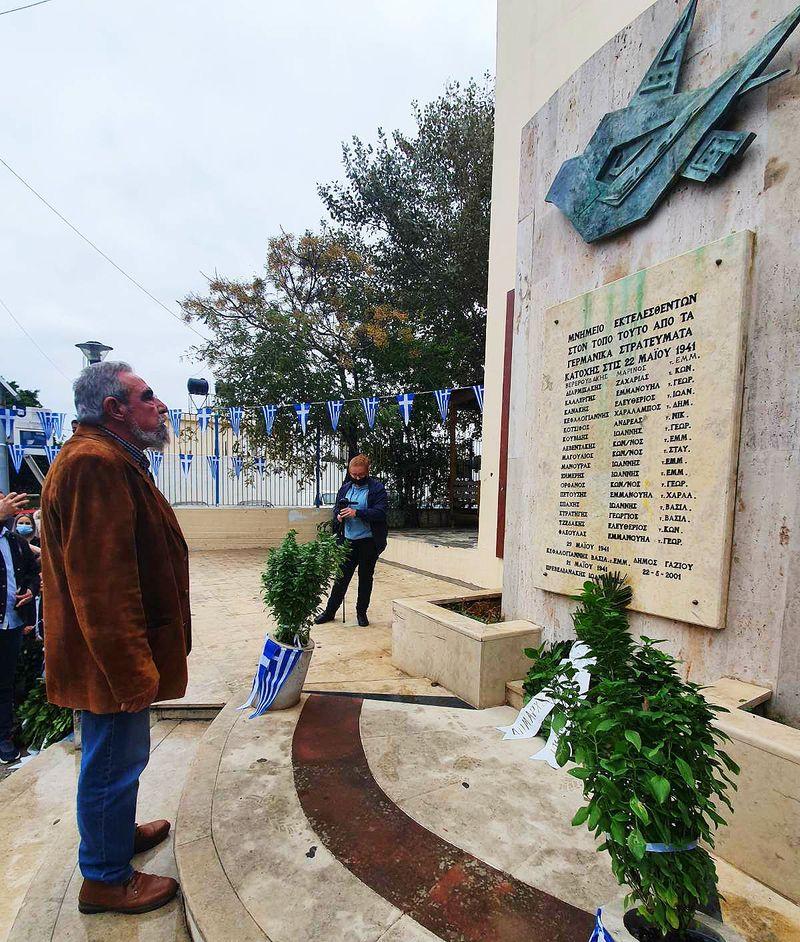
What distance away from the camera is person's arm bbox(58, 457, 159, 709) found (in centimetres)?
158

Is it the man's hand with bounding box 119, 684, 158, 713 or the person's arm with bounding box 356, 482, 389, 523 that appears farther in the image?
the person's arm with bounding box 356, 482, 389, 523

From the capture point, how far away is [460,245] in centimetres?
1119

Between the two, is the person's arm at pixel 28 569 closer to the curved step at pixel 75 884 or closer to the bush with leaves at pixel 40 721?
the bush with leaves at pixel 40 721

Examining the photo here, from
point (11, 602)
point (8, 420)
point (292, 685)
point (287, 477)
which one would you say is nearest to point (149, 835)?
point (292, 685)

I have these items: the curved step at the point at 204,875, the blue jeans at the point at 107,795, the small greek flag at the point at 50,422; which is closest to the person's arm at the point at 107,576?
the blue jeans at the point at 107,795

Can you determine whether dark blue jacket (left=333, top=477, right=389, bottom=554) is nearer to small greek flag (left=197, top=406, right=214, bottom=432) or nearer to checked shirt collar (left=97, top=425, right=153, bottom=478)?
checked shirt collar (left=97, top=425, right=153, bottom=478)

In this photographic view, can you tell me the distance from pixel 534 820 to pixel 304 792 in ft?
3.15

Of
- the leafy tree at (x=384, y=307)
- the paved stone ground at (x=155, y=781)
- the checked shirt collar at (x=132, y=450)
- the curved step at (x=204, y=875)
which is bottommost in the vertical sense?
the paved stone ground at (x=155, y=781)

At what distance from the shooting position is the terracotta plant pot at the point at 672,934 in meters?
1.09

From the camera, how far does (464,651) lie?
3.21m

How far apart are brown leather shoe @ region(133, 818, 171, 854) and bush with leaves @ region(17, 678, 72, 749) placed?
1.83 m

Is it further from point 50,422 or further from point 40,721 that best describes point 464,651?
point 50,422

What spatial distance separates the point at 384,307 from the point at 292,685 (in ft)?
30.3

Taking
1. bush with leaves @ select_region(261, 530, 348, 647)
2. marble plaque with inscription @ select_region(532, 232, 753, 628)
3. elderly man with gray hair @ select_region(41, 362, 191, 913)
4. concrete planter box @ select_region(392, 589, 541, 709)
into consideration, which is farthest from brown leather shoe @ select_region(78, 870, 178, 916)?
marble plaque with inscription @ select_region(532, 232, 753, 628)
